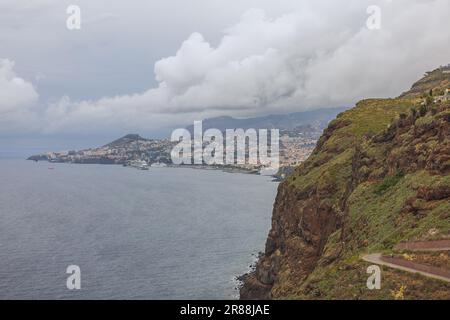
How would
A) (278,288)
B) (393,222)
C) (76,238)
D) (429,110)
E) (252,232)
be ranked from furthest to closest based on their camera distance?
(252,232), (76,238), (278,288), (429,110), (393,222)

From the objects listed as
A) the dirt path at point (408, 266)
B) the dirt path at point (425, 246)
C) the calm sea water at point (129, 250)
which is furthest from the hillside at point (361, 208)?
the calm sea water at point (129, 250)

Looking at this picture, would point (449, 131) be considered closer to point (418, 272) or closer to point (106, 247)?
point (418, 272)

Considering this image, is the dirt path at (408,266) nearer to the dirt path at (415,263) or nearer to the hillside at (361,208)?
the dirt path at (415,263)

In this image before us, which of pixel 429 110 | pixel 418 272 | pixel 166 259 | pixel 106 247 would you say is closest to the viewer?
pixel 418 272

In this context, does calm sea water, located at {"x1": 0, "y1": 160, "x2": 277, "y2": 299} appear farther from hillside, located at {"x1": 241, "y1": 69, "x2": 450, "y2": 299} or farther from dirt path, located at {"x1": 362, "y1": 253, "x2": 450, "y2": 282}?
dirt path, located at {"x1": 362, "y1": 253, "x2": 450, "y2": 282}
